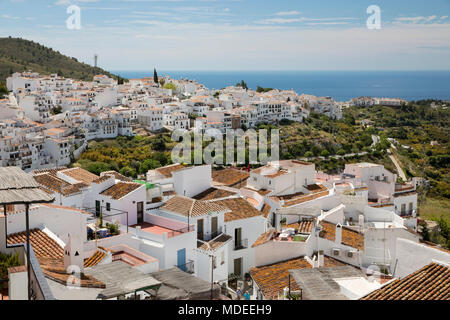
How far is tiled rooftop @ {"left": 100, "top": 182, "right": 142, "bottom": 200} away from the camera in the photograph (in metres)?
7.91

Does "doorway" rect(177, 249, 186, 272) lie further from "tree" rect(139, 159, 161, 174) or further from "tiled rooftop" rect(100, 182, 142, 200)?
"tree" rect(139, 159, 161, 174)

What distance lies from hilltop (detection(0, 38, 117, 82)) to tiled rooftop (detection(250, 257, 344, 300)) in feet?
161

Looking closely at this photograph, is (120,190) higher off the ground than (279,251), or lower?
higher

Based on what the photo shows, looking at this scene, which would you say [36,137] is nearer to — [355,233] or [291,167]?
[291,167]

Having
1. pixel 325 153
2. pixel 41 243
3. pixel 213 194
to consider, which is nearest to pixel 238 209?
pixel 213 194

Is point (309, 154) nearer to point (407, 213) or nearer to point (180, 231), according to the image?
point (407, 213)

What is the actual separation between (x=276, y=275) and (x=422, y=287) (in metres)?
3.91

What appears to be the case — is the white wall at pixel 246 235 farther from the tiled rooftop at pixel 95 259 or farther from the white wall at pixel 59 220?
the tiled rooftop at pixel 95 259

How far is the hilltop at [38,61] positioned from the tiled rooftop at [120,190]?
47102 millimetres

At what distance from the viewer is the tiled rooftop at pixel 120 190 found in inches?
311

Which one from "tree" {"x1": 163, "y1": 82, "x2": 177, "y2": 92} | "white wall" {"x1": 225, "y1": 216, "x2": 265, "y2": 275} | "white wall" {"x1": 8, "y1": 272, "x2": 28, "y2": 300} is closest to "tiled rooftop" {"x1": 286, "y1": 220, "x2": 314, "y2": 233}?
"white wall" {"x1": 225, "y1": 216, "x2": 265, "y2": 275}

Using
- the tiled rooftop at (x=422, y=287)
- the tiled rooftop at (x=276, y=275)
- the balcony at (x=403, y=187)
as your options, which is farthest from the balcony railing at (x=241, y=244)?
the balcony at (x=403, y=187)

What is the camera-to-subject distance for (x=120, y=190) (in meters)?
8.12
